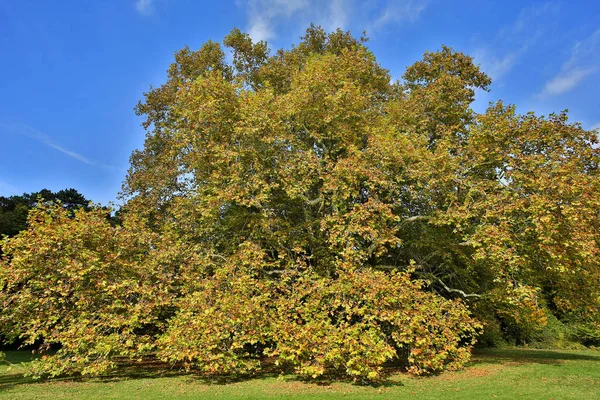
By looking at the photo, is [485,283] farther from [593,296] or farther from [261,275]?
[261,275]

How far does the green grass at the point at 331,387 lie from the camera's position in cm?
962

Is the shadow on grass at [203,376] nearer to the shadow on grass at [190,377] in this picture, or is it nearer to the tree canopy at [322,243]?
the shadow on grass at [190,377]

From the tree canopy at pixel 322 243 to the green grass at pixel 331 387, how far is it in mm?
578

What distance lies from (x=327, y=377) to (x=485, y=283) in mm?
9410

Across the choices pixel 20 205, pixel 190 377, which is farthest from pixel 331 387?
pixel 20 205

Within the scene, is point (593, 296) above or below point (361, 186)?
below

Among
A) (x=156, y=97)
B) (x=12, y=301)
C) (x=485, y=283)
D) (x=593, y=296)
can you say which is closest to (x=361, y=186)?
(x=485, y=283)

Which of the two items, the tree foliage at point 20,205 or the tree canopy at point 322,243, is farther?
the tree foliage at point 20,205

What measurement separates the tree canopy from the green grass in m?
0.58

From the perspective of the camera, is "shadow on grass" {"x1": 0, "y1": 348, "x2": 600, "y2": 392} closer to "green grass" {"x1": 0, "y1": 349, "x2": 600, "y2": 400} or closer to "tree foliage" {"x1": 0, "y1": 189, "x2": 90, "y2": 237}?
"green grass" {"x1": 0, "y1": 349, "x2": 600, "y2": 400}

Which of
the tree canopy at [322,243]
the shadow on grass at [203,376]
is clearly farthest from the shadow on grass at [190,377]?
A: the tree canopy at [322,243]

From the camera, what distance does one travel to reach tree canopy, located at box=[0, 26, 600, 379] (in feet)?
37.7

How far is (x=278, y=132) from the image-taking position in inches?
587

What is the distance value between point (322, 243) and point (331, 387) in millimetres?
6094
